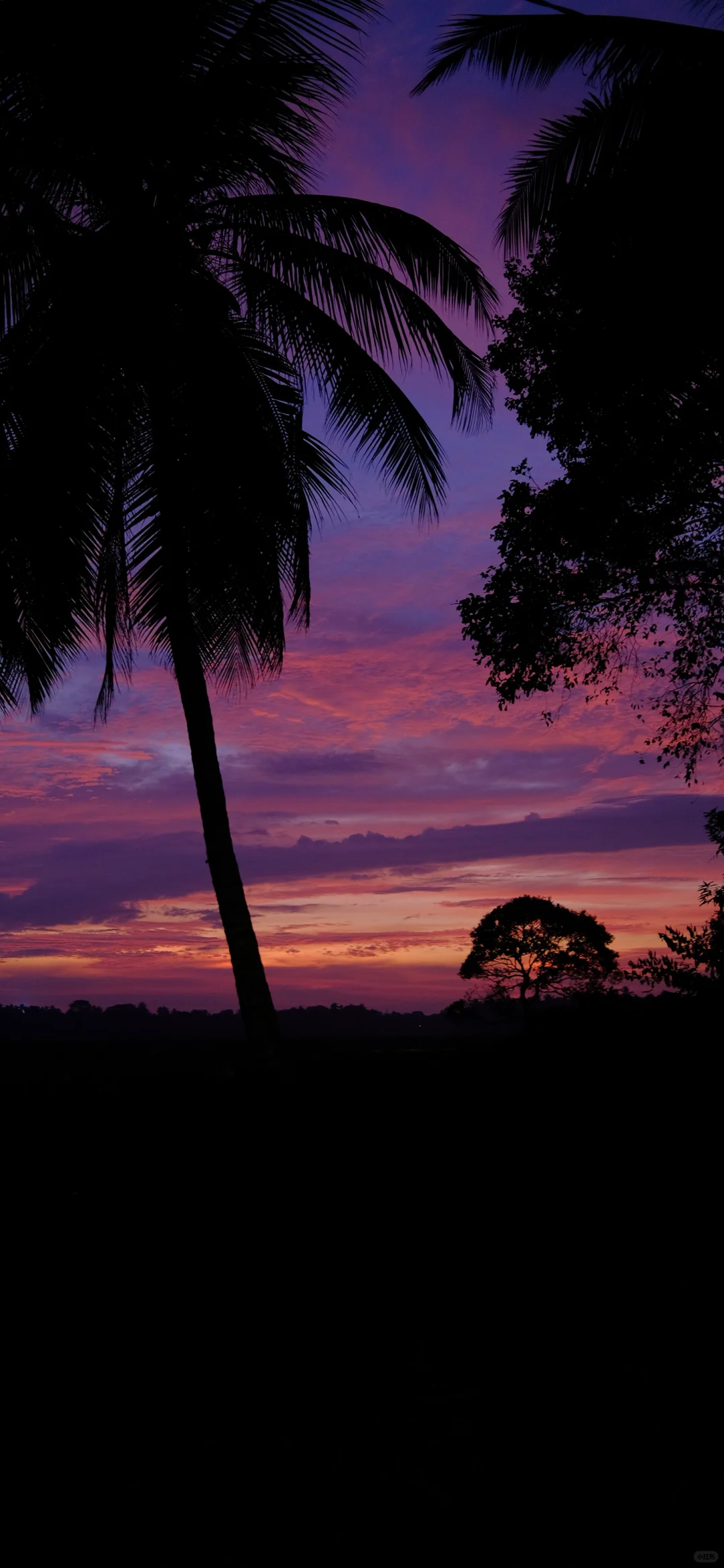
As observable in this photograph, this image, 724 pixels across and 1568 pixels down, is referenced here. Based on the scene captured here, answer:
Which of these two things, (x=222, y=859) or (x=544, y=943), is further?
(x=544, y=943)

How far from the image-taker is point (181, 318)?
33.6 ft

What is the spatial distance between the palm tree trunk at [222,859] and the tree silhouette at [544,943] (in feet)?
51.9

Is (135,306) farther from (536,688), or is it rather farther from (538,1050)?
(538,1050)

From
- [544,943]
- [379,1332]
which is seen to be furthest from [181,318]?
[544,943]

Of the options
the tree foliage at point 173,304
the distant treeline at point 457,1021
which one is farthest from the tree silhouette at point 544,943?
the tree foliage at point 173,304

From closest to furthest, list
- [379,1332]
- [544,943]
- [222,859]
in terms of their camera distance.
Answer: [379,1332] → [222,859] → [544,943]

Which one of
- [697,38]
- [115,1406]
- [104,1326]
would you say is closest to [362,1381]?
[115,1406]

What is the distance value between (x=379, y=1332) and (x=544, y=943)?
21386 millimetres

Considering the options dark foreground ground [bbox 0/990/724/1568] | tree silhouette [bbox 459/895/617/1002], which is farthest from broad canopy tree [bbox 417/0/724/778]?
tree silhouette [bbox 459/895/617/1002]

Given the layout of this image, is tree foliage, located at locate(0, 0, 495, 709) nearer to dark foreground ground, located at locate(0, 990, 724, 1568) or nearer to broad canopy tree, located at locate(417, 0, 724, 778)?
broad canopy tree, located at locate(417, 0, 724, 778)

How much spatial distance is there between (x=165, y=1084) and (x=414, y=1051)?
14.7 feet

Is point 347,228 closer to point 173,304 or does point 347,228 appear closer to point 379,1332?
point 173,304

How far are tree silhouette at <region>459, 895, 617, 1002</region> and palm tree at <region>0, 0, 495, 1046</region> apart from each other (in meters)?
15.7

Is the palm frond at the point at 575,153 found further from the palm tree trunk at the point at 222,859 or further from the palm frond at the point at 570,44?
the palm tree trunk at the point at 222,859
